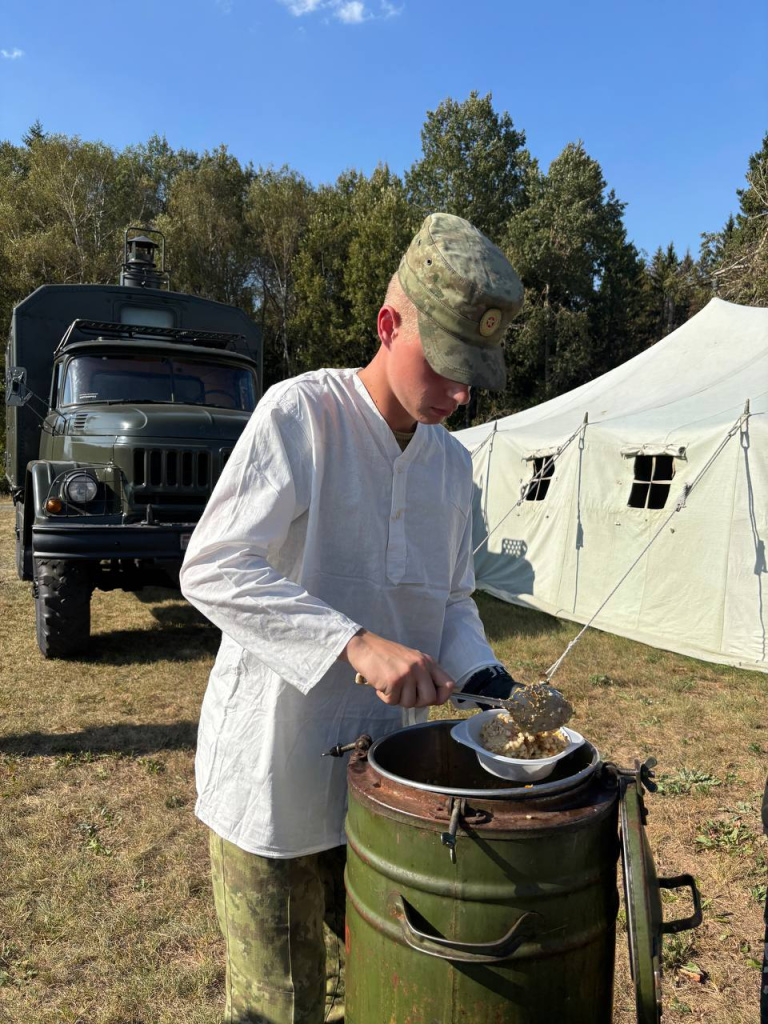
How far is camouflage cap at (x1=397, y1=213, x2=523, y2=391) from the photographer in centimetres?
143

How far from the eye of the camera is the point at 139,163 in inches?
1213

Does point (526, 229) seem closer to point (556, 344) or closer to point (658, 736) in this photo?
point (556, 344)

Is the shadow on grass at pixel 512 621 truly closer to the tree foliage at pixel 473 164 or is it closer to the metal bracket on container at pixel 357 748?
the metal bracket on container at pixel 357 748

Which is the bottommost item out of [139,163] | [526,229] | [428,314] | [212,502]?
[212,502]

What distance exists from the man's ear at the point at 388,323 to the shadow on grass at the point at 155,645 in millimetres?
4826

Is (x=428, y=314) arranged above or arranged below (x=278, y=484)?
above

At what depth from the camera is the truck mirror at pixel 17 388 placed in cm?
678

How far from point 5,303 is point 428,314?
26277mm

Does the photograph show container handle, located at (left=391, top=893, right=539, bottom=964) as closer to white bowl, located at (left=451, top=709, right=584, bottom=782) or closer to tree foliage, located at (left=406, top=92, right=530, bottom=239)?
white bowl, located at (left=451, top=709, right=584, bottom=782)

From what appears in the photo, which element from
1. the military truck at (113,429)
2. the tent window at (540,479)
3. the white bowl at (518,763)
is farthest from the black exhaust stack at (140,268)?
the white bowl at (518,763)

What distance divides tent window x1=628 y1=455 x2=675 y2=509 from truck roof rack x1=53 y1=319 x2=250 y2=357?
417 cm

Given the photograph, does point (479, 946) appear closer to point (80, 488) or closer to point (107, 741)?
point (107, 741)

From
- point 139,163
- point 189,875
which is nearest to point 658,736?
point 189,875

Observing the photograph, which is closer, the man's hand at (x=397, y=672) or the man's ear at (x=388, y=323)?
the man's hand at (x=397, y=672)
